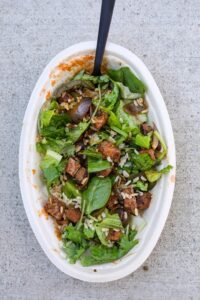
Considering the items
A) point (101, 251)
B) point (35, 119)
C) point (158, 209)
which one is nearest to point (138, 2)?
point (35, 119)

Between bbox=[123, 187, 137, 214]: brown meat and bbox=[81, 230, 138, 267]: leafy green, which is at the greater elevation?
bbox=[123, 187, 137, 214]: brown meat

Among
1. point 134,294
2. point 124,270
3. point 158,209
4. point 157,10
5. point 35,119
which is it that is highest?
point 157,10

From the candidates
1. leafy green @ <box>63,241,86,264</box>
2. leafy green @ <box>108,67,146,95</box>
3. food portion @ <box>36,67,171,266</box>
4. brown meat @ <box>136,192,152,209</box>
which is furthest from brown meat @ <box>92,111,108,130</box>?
leafy green @ <box>63,241,86,264</box>

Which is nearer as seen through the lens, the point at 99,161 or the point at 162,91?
the point at 99,161

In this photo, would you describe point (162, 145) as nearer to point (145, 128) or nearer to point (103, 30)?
point (145, 128)

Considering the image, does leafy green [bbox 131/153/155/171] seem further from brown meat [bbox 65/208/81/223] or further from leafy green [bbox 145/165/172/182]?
brown meat [bbox 65/208/81/223]

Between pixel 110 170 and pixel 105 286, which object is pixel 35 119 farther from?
pixel 105 286

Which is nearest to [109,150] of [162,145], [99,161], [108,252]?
[99,161]
